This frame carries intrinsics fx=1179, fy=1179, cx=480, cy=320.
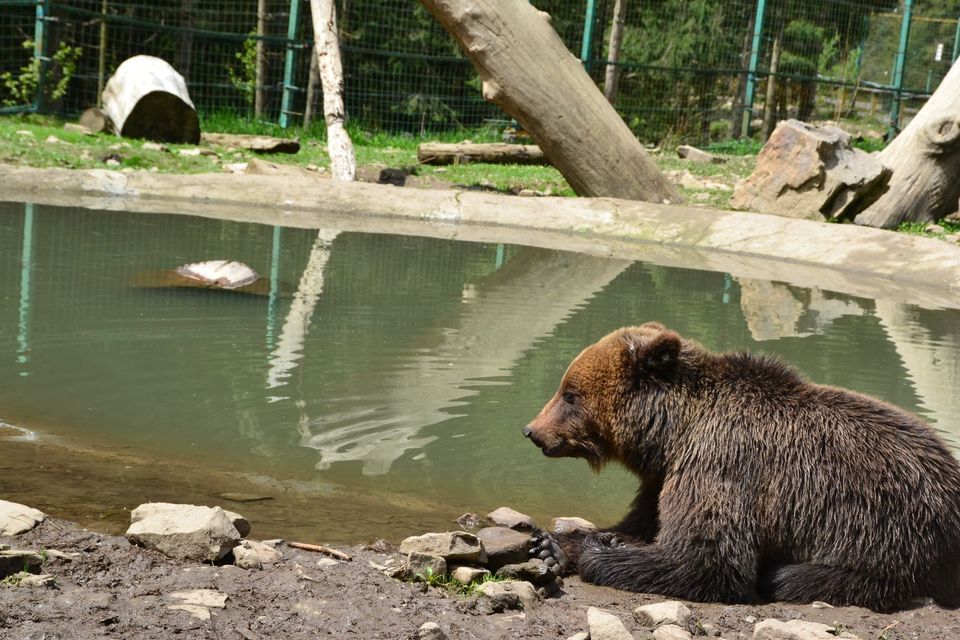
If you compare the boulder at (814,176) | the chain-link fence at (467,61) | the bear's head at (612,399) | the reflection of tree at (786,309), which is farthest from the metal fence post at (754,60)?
the bear's head at (612,399)

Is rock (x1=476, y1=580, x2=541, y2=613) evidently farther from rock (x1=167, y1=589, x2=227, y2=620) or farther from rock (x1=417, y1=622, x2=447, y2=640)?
rock (x1=167, y1=589, x2=227, y2=620)

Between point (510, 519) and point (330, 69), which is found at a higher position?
point (330, 69)

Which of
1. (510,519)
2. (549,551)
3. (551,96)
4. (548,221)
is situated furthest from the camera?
(551,96)

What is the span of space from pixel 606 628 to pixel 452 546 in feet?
2.03

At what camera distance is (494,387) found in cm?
647

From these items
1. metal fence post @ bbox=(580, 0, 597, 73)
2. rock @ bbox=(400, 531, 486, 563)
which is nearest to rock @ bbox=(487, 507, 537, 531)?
rock @ bbox=(400, 531, 486, 563)

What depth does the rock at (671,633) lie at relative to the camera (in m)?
3.41

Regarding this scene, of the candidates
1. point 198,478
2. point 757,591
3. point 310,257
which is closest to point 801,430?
point 757,591

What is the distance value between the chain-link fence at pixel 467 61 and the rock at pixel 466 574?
15.6 meters

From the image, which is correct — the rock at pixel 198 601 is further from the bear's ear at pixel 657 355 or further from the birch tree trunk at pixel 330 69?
the birch tree trunk at pixel 330 69

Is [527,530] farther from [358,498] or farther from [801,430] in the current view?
[801,430]

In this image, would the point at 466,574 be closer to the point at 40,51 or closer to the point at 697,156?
the point at 697,156

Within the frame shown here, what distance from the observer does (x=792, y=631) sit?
3443mm

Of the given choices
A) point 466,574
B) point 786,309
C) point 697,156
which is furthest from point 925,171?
point 466,574
